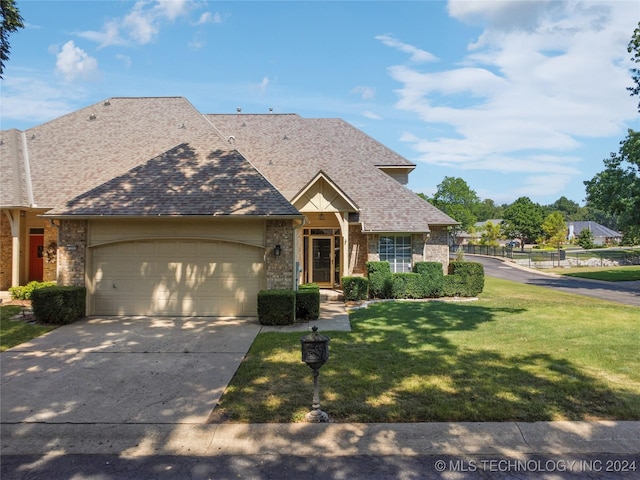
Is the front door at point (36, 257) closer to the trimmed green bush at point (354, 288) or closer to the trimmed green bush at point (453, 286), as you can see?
the trimmed green bush at point (354, 288)

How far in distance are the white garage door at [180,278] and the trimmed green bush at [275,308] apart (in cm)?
109

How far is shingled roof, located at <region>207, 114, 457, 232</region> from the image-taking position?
57.4 feet

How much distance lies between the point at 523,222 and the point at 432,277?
211 ft

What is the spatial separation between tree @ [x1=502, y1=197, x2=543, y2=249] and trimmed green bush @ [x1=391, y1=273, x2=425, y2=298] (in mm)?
62368

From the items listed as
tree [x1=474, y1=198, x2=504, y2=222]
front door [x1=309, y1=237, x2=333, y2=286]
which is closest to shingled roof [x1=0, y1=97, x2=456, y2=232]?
front door [x1=309, y1=237, x2=333, y2=286]

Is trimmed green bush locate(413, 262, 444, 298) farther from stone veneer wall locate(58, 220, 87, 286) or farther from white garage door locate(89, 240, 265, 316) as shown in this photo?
stone veneer wall locate(58, 220, 87, 286)

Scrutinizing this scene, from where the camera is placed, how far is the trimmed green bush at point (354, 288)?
48.2 ft

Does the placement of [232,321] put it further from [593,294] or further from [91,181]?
[593,294]

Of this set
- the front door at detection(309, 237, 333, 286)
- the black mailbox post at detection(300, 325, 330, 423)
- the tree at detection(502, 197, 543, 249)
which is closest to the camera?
the black mailbox post at detection(300, 325, 330, 423)

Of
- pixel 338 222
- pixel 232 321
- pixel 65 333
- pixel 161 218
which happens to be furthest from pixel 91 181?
pixel 338 222

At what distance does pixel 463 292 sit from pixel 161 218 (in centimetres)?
1221

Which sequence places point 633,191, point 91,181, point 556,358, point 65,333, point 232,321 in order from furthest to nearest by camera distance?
1. point 633,191
2. point 91,181
3. point 232,321
4. point 65,333
5. point 556,358

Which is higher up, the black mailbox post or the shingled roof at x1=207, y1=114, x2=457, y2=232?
the shingled roof at x1=207, y1=114, x2=457, y2=232

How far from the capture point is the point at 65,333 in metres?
10.2
